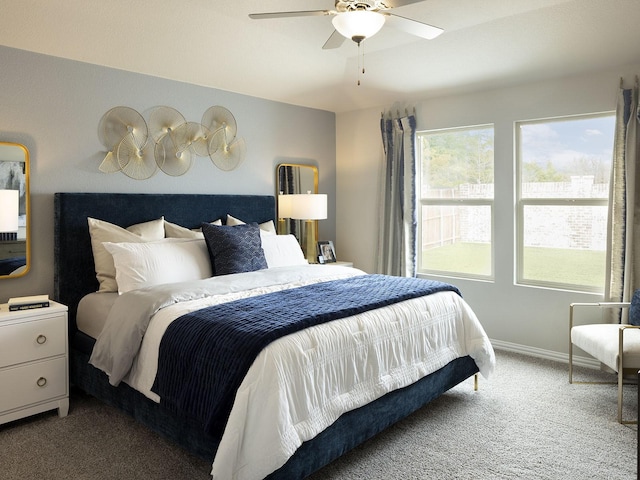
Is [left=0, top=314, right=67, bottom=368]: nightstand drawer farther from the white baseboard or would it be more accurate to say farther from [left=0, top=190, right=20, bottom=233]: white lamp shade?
the white baseboard

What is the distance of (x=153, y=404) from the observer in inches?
103

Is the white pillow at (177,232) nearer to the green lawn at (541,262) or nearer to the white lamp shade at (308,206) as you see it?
the white lamp shade at (308,206)

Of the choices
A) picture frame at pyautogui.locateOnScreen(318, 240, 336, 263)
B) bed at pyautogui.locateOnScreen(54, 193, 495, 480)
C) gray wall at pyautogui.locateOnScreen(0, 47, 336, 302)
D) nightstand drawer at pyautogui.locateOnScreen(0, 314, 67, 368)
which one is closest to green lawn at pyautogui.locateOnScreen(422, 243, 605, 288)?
picture frame at pyautogui.locateOnScreen(318, 240, 336, 263)

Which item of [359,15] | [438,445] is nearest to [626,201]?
[438,445]

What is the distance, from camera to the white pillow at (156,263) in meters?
3.21

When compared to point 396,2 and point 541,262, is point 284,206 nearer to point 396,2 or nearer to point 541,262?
point 541,262

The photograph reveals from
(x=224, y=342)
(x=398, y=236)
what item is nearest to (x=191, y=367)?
(x=224, y=342)

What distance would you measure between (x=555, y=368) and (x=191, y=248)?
309 centimetres

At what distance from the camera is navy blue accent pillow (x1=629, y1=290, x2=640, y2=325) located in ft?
11.1

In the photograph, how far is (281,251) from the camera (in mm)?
4230

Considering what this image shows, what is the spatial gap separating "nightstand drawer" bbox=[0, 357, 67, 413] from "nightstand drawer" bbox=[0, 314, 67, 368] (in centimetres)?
5

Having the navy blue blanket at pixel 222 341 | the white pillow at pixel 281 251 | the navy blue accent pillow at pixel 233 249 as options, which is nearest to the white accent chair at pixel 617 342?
the navy blue blanket at pixel 222 341

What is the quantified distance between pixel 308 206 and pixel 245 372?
2.83 meters

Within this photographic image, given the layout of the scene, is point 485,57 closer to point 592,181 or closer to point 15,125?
point 592,181
